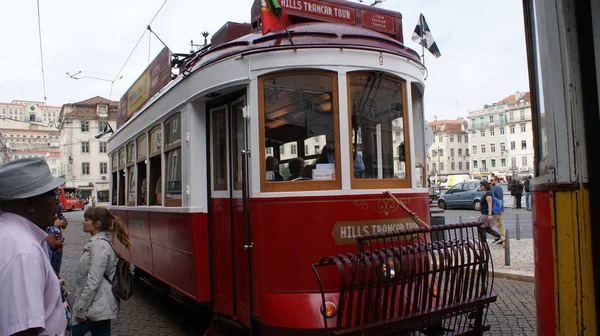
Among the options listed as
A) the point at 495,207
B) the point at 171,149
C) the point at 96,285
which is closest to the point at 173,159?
the point at 171,149

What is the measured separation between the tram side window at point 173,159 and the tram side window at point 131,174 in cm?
217

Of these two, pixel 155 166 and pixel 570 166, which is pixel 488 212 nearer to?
pixel 155 166

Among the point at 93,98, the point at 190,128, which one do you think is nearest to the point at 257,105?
the point at 190,128

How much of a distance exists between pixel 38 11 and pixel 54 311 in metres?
12.4

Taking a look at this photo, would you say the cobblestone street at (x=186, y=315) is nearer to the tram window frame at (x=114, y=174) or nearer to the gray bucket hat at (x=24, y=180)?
the tram window frame at (x=114, y=174)

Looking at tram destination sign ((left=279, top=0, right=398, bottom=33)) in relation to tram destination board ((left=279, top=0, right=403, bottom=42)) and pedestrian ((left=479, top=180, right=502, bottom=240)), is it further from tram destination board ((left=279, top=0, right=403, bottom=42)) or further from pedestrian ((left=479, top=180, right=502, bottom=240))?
pedestrian ((left=479, top=180, right=502, bottom=240))

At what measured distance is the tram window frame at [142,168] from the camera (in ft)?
22.6

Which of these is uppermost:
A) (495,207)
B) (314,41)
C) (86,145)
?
(86,145)

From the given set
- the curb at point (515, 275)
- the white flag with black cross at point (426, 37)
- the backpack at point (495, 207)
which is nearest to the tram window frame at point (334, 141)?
the white flag with black cross at point (426, 37)

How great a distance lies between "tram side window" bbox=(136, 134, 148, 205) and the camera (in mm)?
6936

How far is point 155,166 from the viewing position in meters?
6.41

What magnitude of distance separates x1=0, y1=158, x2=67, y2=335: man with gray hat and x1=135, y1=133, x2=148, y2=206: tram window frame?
15.8 feet

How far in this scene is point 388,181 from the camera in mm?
4371

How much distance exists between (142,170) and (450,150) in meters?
93.6
